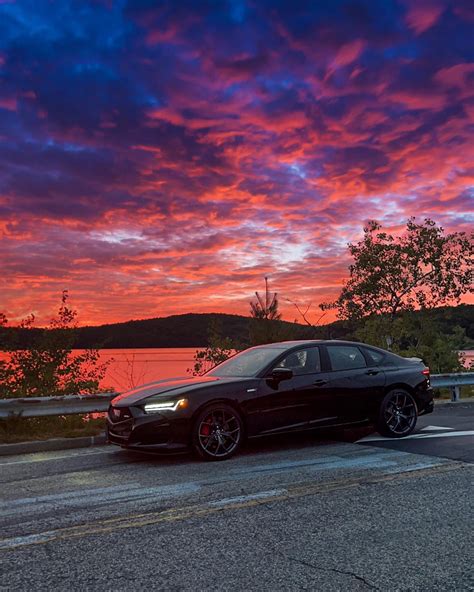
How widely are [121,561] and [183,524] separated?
0.86 m

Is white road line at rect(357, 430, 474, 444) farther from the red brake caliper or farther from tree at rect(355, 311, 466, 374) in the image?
tree at rect(355, 311, 466, 374)

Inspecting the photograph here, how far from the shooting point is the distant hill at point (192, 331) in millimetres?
13117

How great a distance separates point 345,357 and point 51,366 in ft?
21.1

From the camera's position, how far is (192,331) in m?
21.2

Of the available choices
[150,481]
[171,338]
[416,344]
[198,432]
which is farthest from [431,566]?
[171,338]

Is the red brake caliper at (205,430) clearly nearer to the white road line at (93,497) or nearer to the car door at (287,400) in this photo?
the car door at (287,400)

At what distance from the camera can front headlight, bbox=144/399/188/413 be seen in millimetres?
7371

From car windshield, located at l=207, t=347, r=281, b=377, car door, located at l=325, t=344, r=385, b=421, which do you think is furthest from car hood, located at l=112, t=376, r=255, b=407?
car door, located at l=325, t=344, r=385, b=421

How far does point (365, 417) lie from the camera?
8.80 metres

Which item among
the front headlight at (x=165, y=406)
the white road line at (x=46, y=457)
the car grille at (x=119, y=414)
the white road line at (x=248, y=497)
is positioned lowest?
the white road line at (x=248, y=497)

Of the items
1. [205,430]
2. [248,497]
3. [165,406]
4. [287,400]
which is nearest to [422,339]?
[287,400]

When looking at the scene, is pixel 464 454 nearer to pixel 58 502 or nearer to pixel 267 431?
pixel 267 431

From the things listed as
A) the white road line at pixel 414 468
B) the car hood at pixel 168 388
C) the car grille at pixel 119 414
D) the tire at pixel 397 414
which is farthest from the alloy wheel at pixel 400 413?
the car grille at pixel 119 414

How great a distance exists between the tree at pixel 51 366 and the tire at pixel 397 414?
591 centimetres
